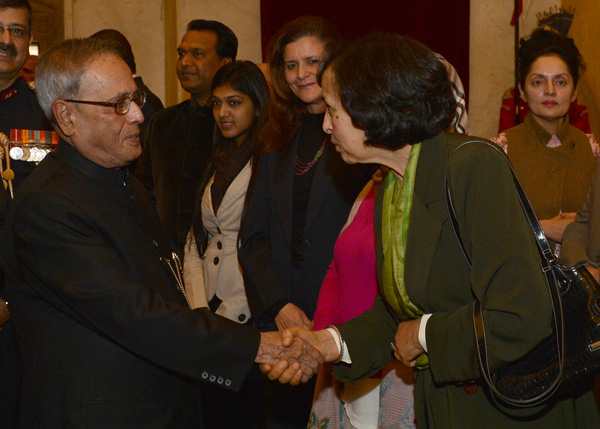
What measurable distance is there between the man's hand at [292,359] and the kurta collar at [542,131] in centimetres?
199

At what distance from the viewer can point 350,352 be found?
2.40 metres

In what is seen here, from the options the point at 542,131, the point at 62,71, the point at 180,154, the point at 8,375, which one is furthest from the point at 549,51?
the point at 8,375

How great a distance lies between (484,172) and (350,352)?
79 cm

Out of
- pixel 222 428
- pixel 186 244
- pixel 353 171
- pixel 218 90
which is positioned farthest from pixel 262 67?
pixel 222 428

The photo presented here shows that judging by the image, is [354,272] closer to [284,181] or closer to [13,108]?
[284,181]

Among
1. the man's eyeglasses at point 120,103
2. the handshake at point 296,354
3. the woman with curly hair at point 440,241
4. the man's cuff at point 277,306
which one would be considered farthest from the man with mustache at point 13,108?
the woman with curly hair at point 440,241

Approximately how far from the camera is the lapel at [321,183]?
3211 millimetres

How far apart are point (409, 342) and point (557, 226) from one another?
1.72 metres

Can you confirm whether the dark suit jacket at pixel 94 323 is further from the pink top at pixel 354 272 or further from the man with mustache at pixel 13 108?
the man with mustache at pixel 13 108

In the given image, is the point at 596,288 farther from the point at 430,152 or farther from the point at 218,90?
the point at 218,90

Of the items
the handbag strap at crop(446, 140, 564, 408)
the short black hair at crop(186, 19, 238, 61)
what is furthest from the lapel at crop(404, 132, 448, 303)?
the short black hair at crop(186, 19, 238, 61)

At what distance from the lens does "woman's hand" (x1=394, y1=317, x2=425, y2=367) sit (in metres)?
2.06

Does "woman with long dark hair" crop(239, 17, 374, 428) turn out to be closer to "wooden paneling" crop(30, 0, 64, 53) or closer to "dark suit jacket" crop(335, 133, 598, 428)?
"dark suit jacket" crop(335, 133, 598, 428)

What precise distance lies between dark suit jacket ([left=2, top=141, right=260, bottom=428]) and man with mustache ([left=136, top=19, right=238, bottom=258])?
189 centimetres
